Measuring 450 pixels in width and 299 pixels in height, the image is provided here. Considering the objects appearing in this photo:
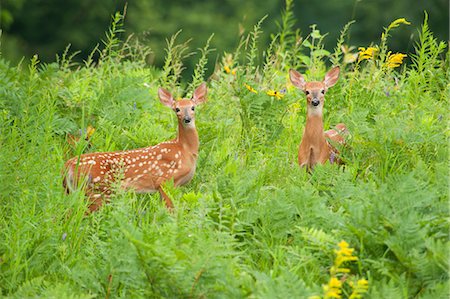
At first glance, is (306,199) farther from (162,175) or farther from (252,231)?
(162,175)

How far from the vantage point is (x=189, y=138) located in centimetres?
650

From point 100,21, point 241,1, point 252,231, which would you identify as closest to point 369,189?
point 252,231

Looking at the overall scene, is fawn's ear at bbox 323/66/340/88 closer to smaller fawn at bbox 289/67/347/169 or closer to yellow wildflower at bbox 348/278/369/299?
smaller fawn at bbox 289/67/347/169

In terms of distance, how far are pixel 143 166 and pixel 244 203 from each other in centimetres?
106

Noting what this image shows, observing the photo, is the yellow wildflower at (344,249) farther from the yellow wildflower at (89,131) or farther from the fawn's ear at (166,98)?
the yellow wildflower at (89,131)

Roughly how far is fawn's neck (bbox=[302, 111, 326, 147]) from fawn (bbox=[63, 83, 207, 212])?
723mm

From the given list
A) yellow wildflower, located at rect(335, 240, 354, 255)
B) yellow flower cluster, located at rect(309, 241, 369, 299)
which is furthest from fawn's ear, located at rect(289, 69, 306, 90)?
yellow wildflower, located at rect(335, 240, 354, 255)

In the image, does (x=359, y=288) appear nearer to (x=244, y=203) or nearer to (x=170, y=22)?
(x=244, y=203)

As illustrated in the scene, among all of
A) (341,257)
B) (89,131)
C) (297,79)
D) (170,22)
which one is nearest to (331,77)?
(297,79)

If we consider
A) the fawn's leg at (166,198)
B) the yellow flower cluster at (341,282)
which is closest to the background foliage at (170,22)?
the fawn's leg at (166,198)

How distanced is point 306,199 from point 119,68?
407 cm

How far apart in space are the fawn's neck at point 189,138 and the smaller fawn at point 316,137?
67cm

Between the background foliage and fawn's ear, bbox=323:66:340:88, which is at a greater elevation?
fawn's ear, bbox=323:66:340:88

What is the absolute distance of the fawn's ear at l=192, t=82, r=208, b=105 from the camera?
22.6ft
